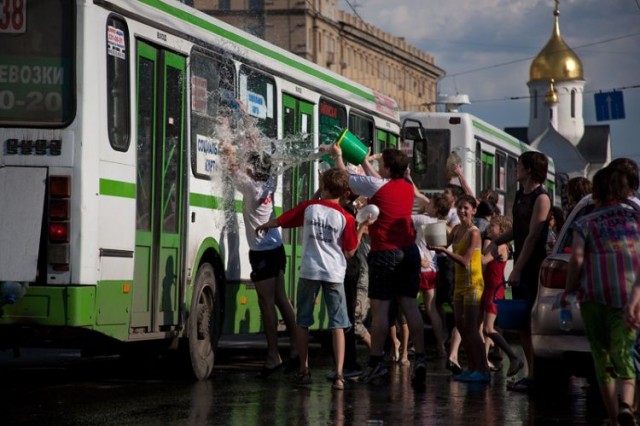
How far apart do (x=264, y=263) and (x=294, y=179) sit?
2321 millimetres

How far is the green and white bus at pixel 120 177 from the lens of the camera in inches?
439

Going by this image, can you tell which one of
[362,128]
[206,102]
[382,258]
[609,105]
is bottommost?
[382,258]

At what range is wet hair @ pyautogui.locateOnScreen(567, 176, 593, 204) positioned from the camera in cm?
1341

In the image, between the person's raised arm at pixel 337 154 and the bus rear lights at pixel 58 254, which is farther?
the person's raised arm at pixel 337 154

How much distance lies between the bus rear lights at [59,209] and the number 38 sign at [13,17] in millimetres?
1234

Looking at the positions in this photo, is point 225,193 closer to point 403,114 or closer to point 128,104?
point 128,104

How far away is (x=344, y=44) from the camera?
107 meters

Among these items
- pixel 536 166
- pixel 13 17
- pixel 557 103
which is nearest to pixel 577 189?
pixel 536 166

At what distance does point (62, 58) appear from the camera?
37.2 feet

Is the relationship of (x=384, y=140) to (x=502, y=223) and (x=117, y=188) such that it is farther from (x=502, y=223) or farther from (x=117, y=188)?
(x=117, y=188)

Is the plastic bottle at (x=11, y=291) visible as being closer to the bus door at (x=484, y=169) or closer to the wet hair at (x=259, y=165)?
the wet hair at (x=259, y=165)

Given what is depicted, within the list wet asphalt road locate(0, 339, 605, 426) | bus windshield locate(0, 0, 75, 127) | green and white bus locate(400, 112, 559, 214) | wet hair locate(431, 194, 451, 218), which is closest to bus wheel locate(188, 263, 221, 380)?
wet asphalt road locate(0, 339, 605, 426)

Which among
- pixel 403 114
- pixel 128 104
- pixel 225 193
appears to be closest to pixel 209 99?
pixel 225 193

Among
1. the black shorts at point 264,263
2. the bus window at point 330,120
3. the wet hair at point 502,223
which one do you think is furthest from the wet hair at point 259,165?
the bus window at point 330,120
